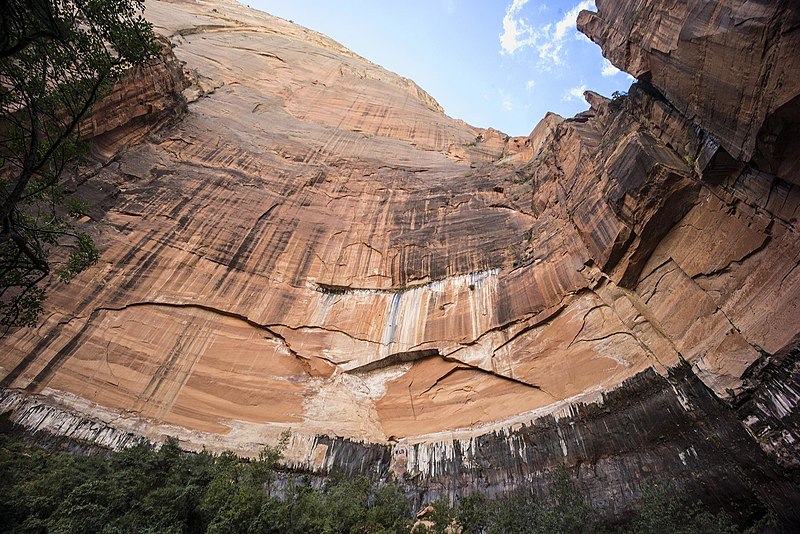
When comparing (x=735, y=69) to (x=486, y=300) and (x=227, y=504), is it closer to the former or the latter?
(x=486, y=300)

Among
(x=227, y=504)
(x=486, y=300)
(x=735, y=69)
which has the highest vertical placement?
(x=735, y=69)

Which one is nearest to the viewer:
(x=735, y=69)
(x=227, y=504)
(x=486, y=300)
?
(x=735, y=69)

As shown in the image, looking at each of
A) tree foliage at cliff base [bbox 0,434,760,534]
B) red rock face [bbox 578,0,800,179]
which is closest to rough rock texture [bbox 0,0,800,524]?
red rock face [bbox 578,0,800,179]

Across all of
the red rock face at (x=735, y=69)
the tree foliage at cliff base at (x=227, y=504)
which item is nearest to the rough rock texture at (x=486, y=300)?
the red rock face at (x=735, y=69)

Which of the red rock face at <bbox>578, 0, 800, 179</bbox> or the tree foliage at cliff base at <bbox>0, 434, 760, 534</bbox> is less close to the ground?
the red rock face at <bbox>578, 0, 800, 179</bbox>

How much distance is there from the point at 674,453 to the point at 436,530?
219 inches

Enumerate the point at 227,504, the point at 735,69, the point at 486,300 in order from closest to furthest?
the point at 735,69, the point at 227,504, the point at 486,300

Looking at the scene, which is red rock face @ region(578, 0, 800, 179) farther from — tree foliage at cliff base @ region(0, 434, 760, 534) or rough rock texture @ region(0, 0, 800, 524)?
tree foliage at cliff base @ region(0, 434, 760, 534)

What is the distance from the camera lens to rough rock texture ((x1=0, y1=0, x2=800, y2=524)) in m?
8.95

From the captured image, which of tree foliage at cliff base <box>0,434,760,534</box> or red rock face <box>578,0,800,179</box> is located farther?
tree foliage at cliff base <box>0,434,760,534</box>

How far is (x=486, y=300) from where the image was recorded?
15.1 meters

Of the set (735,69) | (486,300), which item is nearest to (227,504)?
(486,300)

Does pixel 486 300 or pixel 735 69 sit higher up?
pixel 735 69

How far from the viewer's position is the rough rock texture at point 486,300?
29.4 feet
